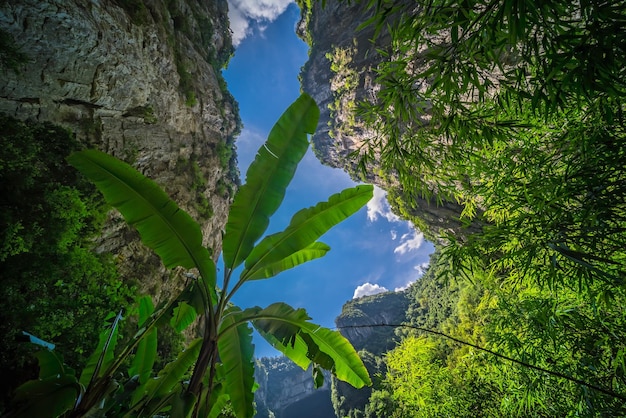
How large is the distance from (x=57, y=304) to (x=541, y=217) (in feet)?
17.5

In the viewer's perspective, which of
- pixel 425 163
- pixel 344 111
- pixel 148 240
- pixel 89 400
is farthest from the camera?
pixel 344 111

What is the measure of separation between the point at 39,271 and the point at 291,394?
5942 centimetres

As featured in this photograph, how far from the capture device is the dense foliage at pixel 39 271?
10.2 ft

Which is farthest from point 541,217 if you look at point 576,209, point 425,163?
point 425,163

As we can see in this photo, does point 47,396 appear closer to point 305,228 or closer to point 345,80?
point 305,228

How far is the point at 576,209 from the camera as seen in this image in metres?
2.16

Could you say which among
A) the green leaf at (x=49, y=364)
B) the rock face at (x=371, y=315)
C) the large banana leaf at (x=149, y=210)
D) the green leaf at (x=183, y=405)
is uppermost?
the rock face at (x=371, y=315)

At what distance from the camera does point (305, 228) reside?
2695 mm

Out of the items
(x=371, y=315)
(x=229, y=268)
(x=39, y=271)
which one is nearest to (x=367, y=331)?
(x=371, y=315)

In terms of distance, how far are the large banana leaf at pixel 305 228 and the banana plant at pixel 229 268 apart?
10 mm

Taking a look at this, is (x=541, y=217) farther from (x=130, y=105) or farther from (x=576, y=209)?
(x=130, y=105)

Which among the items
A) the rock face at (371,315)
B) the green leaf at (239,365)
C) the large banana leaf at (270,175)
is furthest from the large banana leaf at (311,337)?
the rock face at (371,315)

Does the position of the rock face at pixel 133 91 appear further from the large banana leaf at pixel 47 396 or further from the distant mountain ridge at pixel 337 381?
the distant mountain ridge at pixel 337 381

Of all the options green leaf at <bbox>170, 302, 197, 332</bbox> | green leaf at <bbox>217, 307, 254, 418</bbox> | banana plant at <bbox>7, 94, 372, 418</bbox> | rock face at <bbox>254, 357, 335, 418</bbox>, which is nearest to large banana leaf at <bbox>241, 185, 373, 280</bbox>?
banana plant at <bbox>7, 94, 372, 418</bbox>
